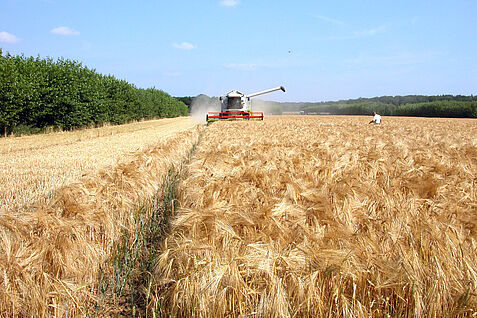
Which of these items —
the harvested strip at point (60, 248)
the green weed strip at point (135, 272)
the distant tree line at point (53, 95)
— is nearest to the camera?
the harvested strip at point (60, 248)

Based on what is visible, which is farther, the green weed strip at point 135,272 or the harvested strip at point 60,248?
the green weed strip at point 135,272

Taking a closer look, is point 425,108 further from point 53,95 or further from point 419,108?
point 53,95

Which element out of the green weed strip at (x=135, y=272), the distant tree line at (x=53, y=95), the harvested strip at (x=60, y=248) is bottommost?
the green weed strip at (x=135, y=272)

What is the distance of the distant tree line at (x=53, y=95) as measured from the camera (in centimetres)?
1862

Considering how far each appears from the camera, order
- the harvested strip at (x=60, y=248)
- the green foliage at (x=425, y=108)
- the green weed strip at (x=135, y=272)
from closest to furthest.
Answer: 1. the harvested strip at (x=60, y=248)
2. the green weed strip at (x=135, y=272)
3. the green foliage at (x=425, y=108)

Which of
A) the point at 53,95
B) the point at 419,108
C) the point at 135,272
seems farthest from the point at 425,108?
the point at 135,272

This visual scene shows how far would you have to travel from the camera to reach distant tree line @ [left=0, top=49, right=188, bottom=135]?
18.6m

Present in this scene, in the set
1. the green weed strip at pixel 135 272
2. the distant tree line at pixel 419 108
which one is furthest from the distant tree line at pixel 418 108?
the green weed strip at pixel 135 272

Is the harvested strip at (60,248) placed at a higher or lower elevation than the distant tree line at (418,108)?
lower

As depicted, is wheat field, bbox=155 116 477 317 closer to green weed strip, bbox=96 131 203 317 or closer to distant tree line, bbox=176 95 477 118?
green weed strip, bbox=96 131 203 317

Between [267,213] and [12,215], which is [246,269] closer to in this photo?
[267,213]

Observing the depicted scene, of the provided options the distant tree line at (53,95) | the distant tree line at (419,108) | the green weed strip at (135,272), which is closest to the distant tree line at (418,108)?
the distant tree line at (419,108)

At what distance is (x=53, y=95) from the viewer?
76.8 feet

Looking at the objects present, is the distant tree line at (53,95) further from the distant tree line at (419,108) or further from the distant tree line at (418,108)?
the distant tree line at (419,108)
